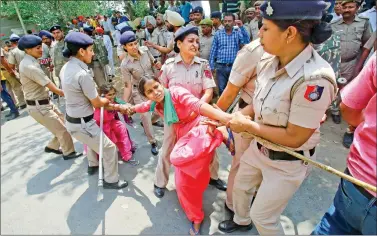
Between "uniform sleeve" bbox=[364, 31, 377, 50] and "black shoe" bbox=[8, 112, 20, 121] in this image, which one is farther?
"black shoe" bbox=[8, 112, 20, 121]

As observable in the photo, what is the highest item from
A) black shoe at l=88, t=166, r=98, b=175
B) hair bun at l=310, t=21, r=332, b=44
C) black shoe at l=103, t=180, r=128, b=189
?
hair bun at l=310, t=21, r=332, b=44

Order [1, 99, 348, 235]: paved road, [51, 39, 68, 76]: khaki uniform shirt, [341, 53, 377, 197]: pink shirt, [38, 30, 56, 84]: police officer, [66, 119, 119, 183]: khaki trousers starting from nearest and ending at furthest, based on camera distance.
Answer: [341, 53, 377, 197]: pink shirt
[1, 99, 348, 235]: paved road
[66, 119, 119, 183]: khaki trousers
[51, 39, 68, 76]: khaki uniform shirt
[38, 30, 56, 84]: police officer

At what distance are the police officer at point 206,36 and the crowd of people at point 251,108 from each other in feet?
6.45

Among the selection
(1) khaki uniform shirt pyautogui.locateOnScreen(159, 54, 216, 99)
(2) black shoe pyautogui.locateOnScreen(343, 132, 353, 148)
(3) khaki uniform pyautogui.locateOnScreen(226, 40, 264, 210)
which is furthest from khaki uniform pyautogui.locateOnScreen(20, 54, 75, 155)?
(2) black shoe pyautogui.locateOnScreen(343, 132, 353, 148)

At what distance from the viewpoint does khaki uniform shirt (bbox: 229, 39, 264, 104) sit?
2.04m

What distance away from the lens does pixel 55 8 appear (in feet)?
36.7

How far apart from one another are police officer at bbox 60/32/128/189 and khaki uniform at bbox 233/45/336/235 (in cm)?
179

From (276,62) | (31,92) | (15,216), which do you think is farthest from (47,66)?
(276,62)

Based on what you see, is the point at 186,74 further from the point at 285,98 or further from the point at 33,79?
the point at 33,79

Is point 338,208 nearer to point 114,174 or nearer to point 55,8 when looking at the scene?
point 114,174

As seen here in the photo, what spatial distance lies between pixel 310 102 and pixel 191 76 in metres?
1.65

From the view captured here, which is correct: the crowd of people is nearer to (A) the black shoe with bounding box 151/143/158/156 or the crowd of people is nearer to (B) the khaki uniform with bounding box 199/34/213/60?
(A) the black shoe with bounding box 151/143/158/156

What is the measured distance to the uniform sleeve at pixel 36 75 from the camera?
11.9ft

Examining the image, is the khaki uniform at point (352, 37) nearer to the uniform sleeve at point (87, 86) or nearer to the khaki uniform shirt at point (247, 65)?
the khaki uniform shirt at point (247, 65)
